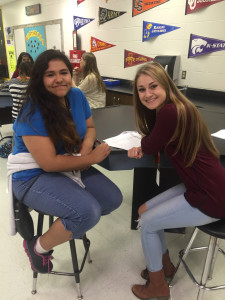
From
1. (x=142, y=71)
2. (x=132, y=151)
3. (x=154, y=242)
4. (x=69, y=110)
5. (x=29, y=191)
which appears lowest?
(x=154, y=242)

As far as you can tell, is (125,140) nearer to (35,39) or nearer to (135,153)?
(135,153)

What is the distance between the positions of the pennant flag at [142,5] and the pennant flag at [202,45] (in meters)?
0.73

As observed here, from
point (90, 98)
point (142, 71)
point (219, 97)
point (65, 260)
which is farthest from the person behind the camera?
point (90, 98)

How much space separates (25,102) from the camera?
1.24m

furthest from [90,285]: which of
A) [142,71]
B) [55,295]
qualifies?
[142,71]

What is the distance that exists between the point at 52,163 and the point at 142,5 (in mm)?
3280

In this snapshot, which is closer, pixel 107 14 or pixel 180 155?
pixel 180 155

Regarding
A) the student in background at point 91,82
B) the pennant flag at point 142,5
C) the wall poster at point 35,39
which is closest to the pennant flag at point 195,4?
the pennant flag at point 142,5

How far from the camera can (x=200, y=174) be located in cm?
110

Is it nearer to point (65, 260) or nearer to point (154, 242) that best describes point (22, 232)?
point (65, 260)

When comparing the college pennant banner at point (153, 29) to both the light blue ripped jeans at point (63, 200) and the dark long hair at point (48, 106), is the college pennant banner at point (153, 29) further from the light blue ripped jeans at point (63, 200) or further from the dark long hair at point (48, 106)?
the light blue ripped jeans at point (63, 200)

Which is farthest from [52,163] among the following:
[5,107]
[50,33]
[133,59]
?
[50,33]

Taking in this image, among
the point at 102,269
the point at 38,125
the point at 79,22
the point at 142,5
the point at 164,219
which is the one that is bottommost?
the point at 102,269

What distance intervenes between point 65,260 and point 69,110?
3.30 feet
